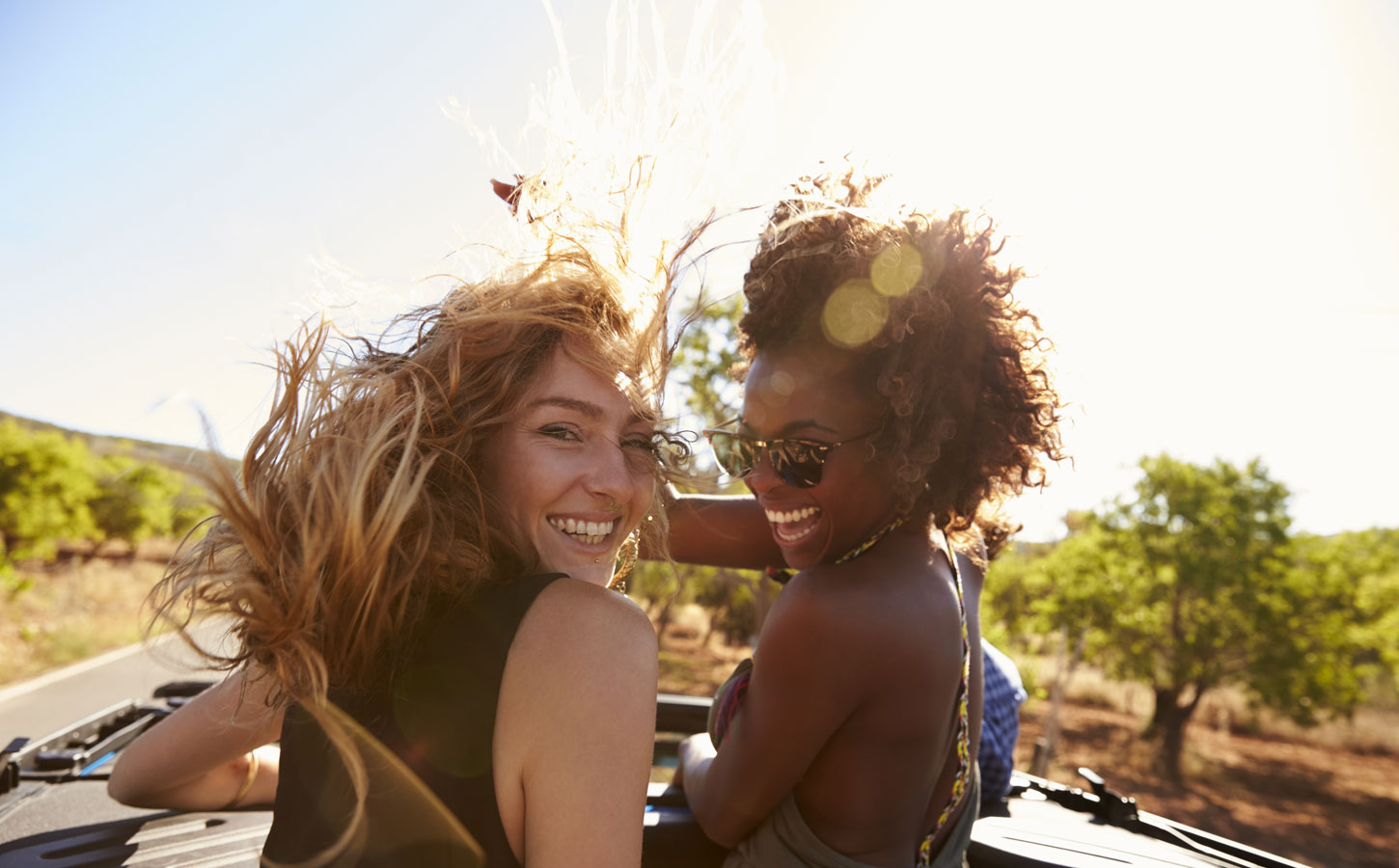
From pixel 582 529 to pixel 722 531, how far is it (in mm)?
1211

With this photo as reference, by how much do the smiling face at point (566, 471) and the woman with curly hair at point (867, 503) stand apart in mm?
486

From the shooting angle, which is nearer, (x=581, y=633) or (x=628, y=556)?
(x=581, y=633)

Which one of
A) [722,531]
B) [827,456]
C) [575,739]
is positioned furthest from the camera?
[722,531]

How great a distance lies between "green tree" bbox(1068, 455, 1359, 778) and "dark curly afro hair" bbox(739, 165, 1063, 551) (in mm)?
15201

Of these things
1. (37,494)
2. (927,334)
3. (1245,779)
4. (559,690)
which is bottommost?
(1245,779)

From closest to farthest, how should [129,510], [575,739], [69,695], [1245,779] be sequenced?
[575,739], [69,695], [1245,779], [129,510]

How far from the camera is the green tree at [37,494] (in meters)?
19.8

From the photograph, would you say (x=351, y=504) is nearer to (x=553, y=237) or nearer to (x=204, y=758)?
(x=553, y=237)

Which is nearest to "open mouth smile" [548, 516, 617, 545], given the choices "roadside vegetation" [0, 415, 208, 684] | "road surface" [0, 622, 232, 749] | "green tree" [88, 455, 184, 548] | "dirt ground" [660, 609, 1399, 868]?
"road surface" [0, 622, 232, 749]

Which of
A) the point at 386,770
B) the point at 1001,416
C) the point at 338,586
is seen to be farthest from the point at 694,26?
the point at 386,770

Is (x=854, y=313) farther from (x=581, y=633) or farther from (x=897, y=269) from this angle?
(x=581, y=633)

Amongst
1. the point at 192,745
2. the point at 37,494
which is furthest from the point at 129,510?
the point at 192,745

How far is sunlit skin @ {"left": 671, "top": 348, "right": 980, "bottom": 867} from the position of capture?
5.36 feet

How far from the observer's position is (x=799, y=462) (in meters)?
1.93
